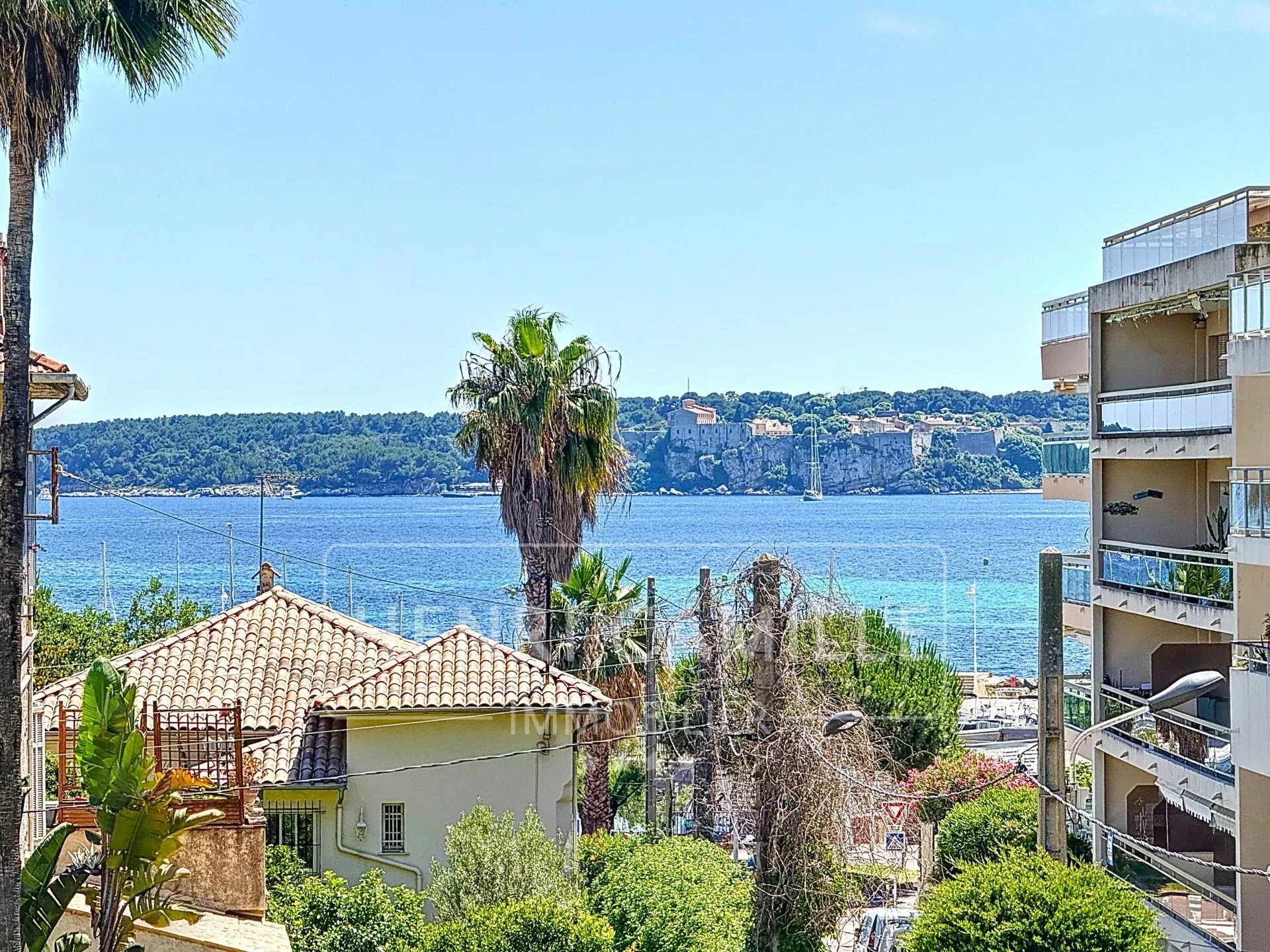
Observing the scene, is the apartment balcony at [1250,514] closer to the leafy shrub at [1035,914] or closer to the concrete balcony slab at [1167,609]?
the concrete balcony slab at [1167,609]

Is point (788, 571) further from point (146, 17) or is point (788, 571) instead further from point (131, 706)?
point (146, 17)

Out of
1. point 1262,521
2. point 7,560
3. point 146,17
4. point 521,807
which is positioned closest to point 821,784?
point 521,807

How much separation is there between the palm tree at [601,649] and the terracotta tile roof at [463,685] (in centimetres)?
366

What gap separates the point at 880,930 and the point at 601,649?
814 cm

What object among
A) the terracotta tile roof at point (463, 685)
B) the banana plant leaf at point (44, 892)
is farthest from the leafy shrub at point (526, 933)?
the terracotta tile roof at point (463, 685)

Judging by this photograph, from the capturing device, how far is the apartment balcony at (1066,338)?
30.6 meters

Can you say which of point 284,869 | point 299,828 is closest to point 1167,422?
point 299,828

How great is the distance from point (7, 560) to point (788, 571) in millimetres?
11654

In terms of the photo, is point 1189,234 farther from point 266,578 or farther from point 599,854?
point 266,578

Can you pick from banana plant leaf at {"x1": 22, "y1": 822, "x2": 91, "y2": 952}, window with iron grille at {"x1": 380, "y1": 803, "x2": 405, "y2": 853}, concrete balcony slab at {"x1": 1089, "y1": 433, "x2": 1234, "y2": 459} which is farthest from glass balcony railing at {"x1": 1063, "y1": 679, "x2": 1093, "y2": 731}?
banana plant leaf at {"x1": 22, "y1": 822, "x2": 91, "y2": 952}

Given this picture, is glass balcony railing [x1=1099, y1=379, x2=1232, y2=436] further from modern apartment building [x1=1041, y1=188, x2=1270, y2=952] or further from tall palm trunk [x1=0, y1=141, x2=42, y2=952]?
tall palm trunk [x1=0, y1=141, x2=42, y2=952]

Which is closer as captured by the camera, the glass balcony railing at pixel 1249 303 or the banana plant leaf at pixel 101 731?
the banana plant leaf at pixel 101 731

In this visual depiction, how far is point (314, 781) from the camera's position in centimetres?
2453

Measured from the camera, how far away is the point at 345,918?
20.8 metres
